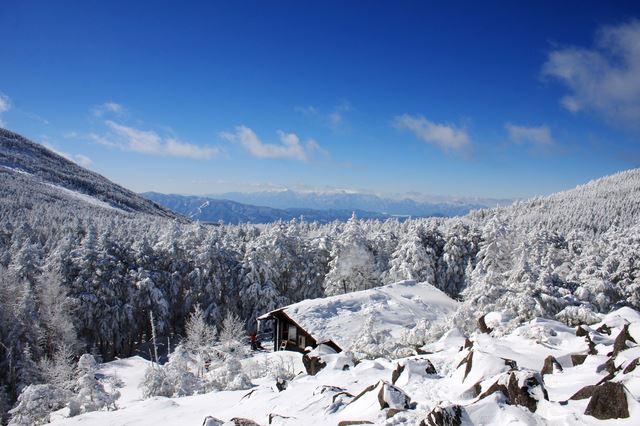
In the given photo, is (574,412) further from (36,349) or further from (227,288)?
(227,288)

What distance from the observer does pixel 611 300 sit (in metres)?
29.0

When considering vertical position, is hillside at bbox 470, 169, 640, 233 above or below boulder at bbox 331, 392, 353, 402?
above

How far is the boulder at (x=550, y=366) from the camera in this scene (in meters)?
10.1

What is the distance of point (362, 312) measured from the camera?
28.5 meters

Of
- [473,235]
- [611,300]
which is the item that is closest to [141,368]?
[611,300]

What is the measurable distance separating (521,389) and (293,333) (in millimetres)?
24310

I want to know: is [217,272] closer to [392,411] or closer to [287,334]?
[287,334]

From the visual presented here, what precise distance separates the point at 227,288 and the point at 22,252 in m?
20.3

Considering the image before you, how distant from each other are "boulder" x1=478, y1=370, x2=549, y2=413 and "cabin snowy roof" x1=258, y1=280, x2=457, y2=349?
16667 mm

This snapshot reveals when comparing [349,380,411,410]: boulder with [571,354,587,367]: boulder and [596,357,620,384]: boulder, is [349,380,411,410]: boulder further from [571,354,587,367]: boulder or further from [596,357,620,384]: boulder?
[571,354,587,367]: boulder

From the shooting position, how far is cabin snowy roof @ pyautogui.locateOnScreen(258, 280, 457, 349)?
2644cm

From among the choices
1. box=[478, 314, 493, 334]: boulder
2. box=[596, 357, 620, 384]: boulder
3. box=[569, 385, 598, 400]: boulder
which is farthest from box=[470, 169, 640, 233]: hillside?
box=[569, 385, 598, 400]: boulder

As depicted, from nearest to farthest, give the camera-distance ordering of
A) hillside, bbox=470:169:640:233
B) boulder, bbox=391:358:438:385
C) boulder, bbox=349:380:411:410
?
boulder, bbox=349:380:411:410
boulder, bbox=391:358:438:385
hillside, bbox=470:169:640:233

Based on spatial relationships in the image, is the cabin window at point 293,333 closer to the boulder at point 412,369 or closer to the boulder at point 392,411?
the boulder at point 412,369
